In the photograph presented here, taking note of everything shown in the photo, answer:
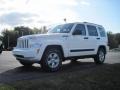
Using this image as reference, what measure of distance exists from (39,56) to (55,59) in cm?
83

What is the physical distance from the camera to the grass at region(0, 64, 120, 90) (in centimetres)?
687

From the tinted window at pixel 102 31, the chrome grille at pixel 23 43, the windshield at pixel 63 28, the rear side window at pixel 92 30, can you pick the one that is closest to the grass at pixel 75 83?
the chrome grille at pixel 23 43

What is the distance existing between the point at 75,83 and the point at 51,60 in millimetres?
2383

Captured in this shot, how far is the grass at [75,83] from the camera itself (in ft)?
22.5

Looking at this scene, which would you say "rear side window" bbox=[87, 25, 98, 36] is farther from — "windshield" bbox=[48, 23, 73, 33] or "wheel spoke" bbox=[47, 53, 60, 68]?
"wheel spoke" bbox=[47, 53, 60, 68]

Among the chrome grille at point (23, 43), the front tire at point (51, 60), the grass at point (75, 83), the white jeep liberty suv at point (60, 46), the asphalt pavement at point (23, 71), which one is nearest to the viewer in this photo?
the grass at point (75, 83)

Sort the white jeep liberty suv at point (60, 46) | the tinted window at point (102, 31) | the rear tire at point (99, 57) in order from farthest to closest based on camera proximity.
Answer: the tinted window at point (102, 31), the rear tire at point (99, 57), the white jeep liberty suv at point (60, 46)

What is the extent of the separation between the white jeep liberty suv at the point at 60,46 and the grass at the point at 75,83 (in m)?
1.47

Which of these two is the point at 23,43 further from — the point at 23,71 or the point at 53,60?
the point at 53,60

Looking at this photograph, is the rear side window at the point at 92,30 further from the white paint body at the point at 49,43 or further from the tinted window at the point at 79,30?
the tinted window at the point at 79,30

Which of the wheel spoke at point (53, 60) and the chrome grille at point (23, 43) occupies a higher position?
the chrome grille at point (23, 43)

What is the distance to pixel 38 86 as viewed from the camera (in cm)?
693

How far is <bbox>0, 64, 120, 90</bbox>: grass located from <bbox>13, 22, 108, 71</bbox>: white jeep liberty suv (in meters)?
1.47

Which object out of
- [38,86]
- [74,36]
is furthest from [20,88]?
[74,36]
